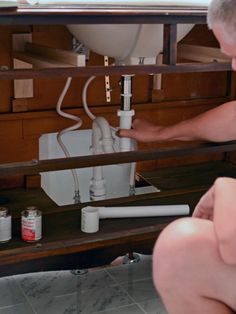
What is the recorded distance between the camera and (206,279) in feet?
3.57

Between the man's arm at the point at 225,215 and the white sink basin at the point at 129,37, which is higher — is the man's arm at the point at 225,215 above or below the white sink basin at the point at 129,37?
below

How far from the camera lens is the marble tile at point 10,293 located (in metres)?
1.66

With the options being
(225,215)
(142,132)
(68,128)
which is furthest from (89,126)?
(225,215)

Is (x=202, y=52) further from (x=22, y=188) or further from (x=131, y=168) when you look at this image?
(x=22, y=188)

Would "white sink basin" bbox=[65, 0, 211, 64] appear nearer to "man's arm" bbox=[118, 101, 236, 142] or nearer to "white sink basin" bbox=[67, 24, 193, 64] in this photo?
"white sink basin" bbox=[67, 24, 193, 64]

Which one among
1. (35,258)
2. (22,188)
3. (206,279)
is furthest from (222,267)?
(22,188)

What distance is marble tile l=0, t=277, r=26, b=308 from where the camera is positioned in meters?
1.66

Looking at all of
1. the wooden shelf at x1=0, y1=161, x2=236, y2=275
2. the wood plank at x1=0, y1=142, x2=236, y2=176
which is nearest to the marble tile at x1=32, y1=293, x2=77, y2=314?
the wooden shelf at x1=0, y1=161, x2=236, y2=275

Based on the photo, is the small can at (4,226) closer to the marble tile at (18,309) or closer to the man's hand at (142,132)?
the marble tile at (18,309)

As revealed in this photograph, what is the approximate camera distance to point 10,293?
1.71m

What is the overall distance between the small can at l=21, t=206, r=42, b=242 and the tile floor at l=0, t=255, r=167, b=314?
0.27 metres

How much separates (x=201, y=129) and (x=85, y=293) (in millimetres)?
605

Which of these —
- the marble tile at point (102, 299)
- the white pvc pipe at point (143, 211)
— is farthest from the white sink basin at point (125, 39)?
the marble tile at point (102, 299)

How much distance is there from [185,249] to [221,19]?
44 cm
